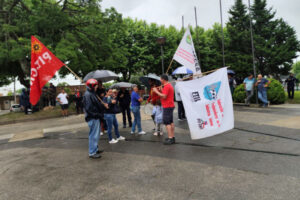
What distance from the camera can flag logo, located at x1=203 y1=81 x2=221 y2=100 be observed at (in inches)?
215

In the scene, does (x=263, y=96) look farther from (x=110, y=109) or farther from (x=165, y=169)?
(x=165, y=169)

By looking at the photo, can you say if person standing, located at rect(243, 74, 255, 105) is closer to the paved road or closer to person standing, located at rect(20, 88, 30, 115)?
the paved road

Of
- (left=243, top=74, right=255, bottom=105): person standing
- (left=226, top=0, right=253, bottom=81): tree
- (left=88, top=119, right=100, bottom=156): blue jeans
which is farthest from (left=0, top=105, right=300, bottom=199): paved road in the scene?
(left=226, top=0, right=253, bottom=81): tree

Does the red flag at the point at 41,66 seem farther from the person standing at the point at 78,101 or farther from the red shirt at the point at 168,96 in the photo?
the person standing at the point at 78,101

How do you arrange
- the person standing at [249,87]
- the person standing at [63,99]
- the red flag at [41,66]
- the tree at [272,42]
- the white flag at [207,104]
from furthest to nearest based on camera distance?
the tree at [272,42]
the person standing at [63,99]
the person standing at [249,87]
the red flag at [41,66]
the white flag at [207,104]

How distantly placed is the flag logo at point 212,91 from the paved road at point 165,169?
115 cm

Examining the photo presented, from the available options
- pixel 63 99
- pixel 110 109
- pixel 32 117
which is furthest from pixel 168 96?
pixel 32 117

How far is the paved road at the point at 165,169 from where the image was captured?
304 cm

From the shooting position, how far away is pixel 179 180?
3.38 m

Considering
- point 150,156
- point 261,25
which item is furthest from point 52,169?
point 261,25

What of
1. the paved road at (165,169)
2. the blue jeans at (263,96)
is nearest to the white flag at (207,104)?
the paved road at (165,169)

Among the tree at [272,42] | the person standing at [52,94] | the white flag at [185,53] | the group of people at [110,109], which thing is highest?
the tree at [272,42]

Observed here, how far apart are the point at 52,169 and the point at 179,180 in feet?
8.59

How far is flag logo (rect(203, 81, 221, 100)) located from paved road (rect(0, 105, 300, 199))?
1.15m
